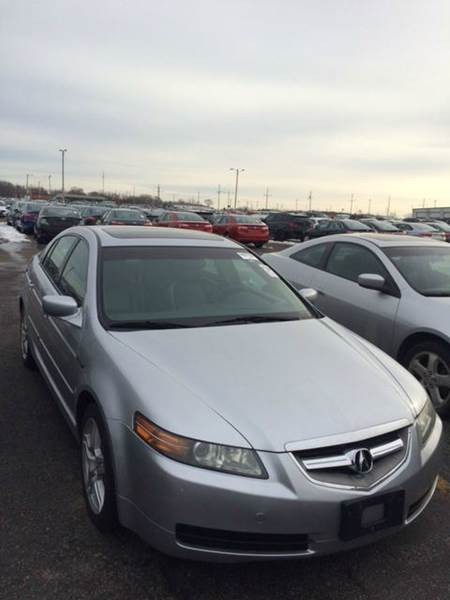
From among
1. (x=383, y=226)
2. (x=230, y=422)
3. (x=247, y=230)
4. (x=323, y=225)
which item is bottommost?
(x=247, y=230)

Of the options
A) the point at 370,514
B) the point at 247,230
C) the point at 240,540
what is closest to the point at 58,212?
the point at 247,230

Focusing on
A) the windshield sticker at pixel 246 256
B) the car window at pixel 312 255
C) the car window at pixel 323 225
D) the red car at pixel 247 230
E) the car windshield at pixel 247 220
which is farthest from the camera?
the car window at pixel 323 225

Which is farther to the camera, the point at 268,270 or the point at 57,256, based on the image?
the point at 57,256

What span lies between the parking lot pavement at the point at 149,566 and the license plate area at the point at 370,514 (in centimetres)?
34

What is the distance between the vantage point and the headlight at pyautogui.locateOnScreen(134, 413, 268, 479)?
6.87ft

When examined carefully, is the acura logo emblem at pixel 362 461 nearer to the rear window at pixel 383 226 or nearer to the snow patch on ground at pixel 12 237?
the rear window at pixel 383 226

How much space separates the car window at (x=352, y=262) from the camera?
5314 mm

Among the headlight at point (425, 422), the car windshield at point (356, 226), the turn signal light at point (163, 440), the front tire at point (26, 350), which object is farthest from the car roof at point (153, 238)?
the car windshield at point (356, 226)

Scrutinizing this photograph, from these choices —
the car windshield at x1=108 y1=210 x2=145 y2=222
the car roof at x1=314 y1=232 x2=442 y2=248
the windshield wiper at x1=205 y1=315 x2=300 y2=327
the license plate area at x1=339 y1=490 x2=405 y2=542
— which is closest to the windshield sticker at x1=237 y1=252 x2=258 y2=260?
the windshield wiper at x1=205 y1=315 x2=300 y2=327

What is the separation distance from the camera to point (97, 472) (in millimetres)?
2641

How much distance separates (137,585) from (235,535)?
21.9 inches

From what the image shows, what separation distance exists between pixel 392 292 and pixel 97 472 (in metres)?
3.29

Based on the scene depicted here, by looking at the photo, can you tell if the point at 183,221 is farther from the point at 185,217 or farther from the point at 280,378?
the point at 280,378

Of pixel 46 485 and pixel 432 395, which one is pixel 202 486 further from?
pixel 432 395
